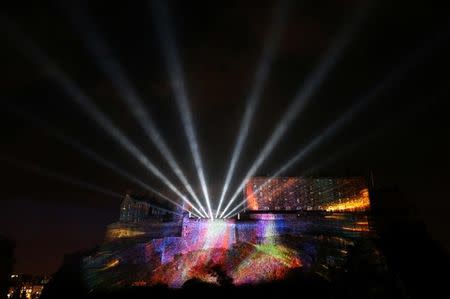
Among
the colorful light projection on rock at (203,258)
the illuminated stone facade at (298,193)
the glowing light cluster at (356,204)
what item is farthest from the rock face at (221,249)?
the illuminated stone facade at (298,193)

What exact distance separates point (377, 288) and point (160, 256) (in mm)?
26544

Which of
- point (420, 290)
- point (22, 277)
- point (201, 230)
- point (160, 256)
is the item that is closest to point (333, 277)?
point (420, 290)

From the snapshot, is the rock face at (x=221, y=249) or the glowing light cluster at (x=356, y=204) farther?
the glowing light cluster at (x=356, y=204)

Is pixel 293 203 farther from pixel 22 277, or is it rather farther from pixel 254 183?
pixel 22 277

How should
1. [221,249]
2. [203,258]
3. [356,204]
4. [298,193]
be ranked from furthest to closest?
1. [298,193]
2. [356,204]
3. [221,249]
4. [203,258]

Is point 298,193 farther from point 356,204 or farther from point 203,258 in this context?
point 203,258

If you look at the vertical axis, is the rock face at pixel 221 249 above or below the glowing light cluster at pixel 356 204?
below

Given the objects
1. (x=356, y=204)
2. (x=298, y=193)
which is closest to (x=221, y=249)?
(x=298, y=193)

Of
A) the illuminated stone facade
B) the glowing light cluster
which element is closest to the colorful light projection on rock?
the glowing light cluster

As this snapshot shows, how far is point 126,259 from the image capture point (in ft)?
154

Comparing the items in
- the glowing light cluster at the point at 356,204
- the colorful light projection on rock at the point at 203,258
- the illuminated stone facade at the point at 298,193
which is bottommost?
the colorful light projection on rock at the point at 203,258

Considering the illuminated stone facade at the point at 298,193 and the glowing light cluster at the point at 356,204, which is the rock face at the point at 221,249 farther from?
the illuminated stone facade at the point at 298,193

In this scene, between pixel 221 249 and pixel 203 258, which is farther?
pixel 221 249

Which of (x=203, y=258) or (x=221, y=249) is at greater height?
(x=221, y=249)
